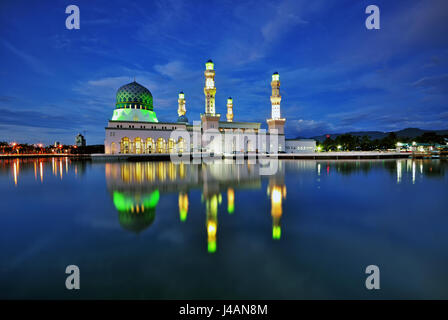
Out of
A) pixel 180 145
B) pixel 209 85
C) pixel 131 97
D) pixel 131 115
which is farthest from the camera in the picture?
pixel 180 145

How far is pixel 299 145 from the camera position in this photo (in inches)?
2559

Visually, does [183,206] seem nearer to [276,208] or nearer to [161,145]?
[276,208]

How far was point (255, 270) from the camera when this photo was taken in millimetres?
3477

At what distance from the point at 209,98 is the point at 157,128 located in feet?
46.5

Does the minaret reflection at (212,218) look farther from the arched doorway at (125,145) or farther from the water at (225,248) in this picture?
the arched doorway at (125,145)

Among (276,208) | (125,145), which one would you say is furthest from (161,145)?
(276,208)

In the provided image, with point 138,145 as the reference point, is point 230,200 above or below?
below

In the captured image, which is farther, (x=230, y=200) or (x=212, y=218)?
(x=230, y=200)

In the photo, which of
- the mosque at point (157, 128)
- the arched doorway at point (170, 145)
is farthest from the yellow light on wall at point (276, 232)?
the arched doorway at point (170, 145)

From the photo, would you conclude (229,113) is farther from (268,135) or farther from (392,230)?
(392,230)

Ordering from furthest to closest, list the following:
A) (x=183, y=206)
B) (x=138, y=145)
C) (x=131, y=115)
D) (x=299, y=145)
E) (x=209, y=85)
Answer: (x=299, y=145) → (x=209, y=85) → (x=131, y=115) → (x=138, y=145) → (x=183, y=206)

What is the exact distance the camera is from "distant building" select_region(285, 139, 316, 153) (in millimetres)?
64062

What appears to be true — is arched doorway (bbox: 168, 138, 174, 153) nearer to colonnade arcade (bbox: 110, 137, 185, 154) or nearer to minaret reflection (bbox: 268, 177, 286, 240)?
colonnade arcade (bbox: 110, 137, 185, 154)
